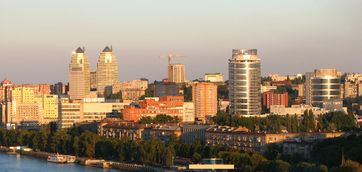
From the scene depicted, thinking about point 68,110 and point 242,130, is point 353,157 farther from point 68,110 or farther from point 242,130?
point 68,110

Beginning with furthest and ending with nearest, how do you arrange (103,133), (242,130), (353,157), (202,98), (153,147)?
(202,98), (103,133), (242,130), (153,147), (353,157)

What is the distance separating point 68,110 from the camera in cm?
4016

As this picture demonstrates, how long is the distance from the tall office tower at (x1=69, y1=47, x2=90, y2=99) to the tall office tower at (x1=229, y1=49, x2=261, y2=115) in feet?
59.8

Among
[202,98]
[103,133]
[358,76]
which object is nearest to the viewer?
[103,133]

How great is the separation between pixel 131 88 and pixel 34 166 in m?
34.0

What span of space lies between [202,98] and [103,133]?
11.0 m

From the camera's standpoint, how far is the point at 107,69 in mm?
65688

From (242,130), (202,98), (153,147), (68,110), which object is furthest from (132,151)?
(202,98)

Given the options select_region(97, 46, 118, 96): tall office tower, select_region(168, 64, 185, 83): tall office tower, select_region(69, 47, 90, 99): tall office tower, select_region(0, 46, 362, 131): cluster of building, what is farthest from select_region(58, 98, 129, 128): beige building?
select_region(97, 46, 118, 96): tall office tower

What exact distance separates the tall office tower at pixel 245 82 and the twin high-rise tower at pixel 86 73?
1767cm

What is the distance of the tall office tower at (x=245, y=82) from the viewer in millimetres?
40781

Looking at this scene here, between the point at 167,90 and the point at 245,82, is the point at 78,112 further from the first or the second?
the point at 167,90

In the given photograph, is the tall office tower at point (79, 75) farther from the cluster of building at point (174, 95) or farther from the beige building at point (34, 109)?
the beige building at point (34, 109)

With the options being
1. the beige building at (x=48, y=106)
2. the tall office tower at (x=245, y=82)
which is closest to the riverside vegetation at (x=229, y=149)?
the tall office tower at (x=245, y=82)
